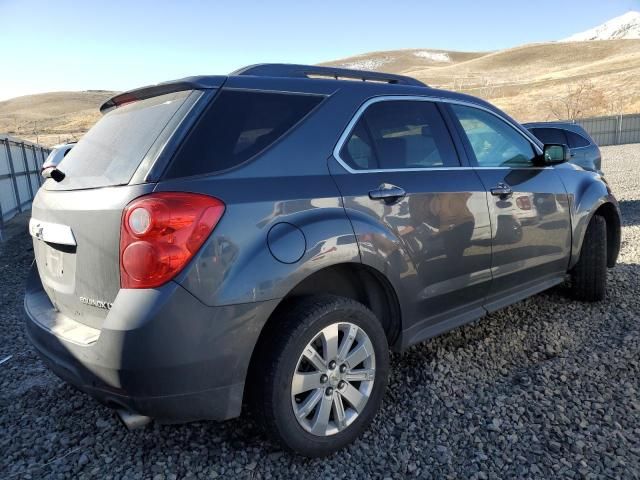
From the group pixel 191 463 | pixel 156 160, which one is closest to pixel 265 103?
pixel 156 160

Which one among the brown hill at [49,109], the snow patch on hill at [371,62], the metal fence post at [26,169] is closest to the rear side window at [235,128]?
the metal fence post at [26,169]

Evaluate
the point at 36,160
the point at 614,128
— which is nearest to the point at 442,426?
the point at 36,160

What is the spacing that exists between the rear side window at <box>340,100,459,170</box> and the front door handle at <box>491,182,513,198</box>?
1.09 ft

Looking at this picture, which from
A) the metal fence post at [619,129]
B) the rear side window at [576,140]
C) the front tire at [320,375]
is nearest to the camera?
the front tire at [320,375]

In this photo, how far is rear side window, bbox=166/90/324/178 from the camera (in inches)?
86.0

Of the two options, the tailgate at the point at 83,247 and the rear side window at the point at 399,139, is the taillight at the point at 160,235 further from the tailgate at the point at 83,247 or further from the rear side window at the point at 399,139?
the rear side window at the point at 399,139

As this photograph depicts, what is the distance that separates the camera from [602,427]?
2.68 meters

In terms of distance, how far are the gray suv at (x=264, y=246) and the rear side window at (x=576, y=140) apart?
17.3 ft

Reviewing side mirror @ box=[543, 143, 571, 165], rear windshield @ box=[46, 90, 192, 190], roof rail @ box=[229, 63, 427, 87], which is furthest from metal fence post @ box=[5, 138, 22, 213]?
side mirror @ box=[543, 143, 571, 165]

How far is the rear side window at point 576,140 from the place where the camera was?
25.4 feet

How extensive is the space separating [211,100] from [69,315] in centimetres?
120

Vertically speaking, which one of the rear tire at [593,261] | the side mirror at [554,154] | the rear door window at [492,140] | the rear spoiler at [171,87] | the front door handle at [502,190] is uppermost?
the rear spoiler at [171,87]

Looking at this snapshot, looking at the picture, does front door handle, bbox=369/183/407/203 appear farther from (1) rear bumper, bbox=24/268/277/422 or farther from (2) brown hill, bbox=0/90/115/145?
(2) brown hill, bbox=0/90/115/145

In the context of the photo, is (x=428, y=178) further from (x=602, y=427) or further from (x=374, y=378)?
(x=602, y=427)
